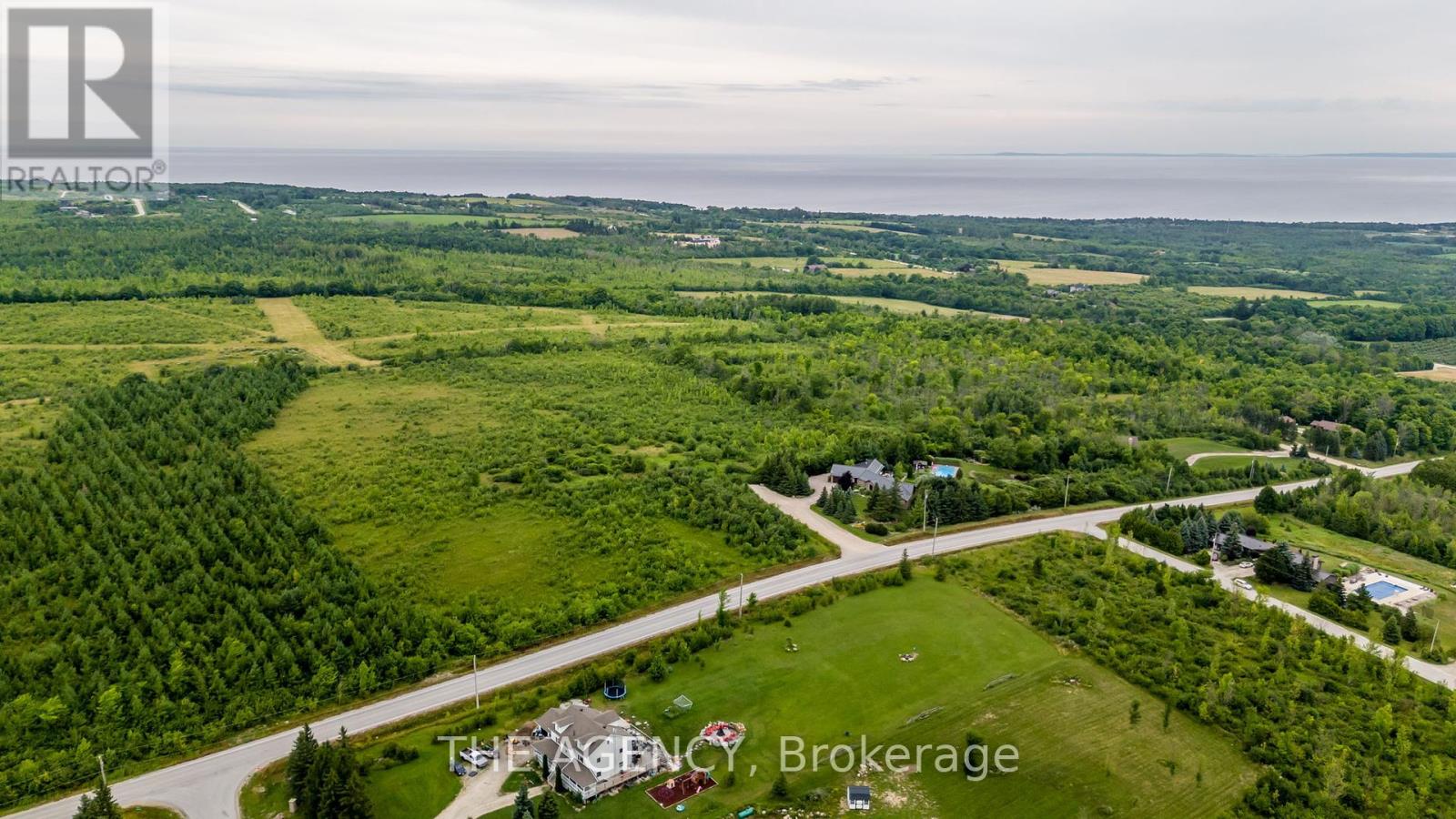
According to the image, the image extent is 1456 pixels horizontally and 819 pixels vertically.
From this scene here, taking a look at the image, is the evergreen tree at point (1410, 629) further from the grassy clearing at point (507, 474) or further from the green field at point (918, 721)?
the grassy clearing at point (507, 474)

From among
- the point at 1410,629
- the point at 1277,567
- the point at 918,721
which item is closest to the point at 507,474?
the point at 918,721

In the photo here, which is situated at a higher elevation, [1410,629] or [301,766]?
[1410,629]

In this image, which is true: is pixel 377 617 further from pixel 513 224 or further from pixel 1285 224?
pixel 1285 224

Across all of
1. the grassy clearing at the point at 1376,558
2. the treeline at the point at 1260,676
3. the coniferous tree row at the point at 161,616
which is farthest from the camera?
the grassy clearing at the point at 1376,558

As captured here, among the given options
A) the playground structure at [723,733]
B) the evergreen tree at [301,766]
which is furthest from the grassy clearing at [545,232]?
the evergreen tree at [301,766]

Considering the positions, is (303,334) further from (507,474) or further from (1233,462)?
(1233,462)
